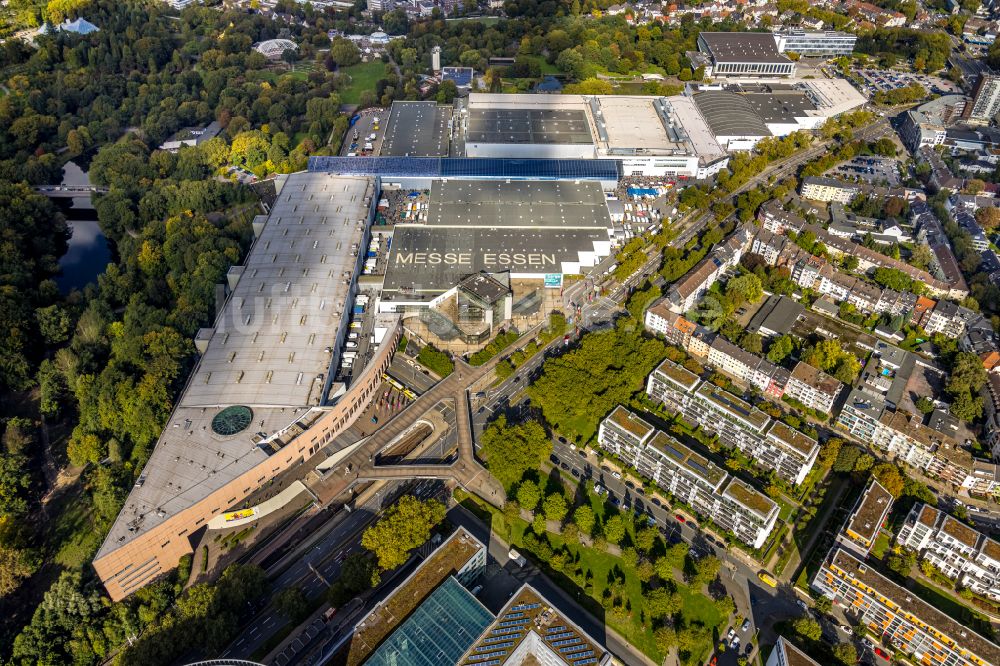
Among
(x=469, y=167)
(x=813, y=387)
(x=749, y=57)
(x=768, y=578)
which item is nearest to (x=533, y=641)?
(x=768, y=578)

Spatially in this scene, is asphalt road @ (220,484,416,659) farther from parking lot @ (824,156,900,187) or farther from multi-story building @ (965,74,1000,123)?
multi-story building @ (965,74,1000,123)

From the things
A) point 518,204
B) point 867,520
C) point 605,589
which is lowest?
point 605,589

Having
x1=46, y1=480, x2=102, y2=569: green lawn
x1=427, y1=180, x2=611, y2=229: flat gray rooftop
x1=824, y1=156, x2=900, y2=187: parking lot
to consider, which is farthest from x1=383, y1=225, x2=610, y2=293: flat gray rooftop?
x1=824, y1=156, x2=900, y2=187: parking lot

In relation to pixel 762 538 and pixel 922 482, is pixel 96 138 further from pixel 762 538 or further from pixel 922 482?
pixel 922 482

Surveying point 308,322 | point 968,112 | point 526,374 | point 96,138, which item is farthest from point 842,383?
point 96,138

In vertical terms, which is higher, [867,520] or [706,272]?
[706,272]

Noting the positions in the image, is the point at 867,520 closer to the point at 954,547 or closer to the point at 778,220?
the point at 954,547
